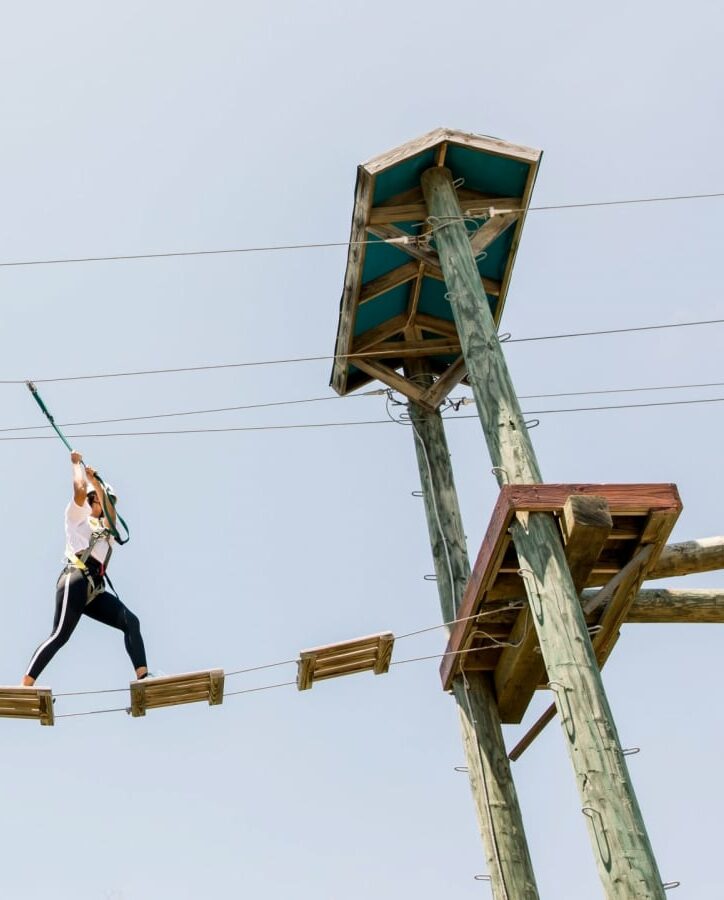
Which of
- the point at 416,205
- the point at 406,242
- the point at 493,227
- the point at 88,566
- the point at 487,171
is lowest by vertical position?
the point at 88,566

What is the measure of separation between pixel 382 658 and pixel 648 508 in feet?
6.42

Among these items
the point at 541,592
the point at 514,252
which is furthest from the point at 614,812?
the point at 514,252

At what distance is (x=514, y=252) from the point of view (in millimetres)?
9125

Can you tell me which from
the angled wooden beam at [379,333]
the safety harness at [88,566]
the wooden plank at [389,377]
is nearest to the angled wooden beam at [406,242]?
the wooden plank at [389,377]

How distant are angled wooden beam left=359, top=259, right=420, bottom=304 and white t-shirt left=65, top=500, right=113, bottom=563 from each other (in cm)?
305

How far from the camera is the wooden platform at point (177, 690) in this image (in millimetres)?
6652

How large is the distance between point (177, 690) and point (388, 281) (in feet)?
13.3

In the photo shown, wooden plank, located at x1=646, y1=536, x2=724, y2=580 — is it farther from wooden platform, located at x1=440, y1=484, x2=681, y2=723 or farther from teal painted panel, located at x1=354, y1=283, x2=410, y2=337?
teal painted panel, located at x1=354, y1=283, x2=410, y2=337

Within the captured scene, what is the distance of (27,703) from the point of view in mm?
6559

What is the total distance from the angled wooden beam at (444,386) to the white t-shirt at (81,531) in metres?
3.07

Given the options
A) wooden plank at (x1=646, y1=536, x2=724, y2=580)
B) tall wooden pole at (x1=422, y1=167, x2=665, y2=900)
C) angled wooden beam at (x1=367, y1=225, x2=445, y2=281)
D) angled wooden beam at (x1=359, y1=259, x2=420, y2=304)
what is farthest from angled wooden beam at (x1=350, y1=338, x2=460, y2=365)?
wooden plank at (x1=646, y1=536, x2=724, y2=580)

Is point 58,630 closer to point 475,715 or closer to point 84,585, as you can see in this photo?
point 84,585

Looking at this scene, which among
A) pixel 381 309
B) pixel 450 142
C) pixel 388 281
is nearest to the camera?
pixel 450 142

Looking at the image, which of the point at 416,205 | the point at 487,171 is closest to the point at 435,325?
the point at 416,205
